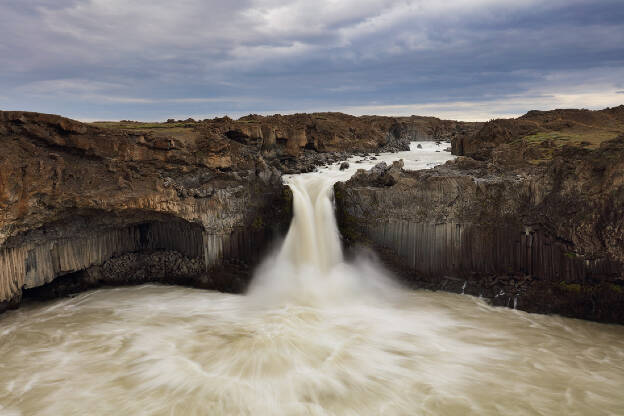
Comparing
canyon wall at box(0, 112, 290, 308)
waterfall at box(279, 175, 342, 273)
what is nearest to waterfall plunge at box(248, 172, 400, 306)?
waterfall at box(279, 175, 342, 273)

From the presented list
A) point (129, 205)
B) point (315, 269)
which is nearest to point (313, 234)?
point (315, 269)

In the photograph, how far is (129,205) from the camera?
13.1m

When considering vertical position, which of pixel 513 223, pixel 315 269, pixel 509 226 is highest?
pixel 513 223

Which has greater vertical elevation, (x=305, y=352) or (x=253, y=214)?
(x=253, y=214)

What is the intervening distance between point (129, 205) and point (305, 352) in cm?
754

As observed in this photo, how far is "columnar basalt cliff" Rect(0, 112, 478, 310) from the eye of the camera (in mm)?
11812

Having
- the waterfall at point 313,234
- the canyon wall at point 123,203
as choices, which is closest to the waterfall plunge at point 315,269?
the waterfall at point 313,234

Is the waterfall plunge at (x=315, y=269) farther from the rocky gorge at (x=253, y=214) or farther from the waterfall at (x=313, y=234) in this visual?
the rocky gorge at (x=253, y=214)

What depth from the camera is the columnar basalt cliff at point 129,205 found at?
38.8ft

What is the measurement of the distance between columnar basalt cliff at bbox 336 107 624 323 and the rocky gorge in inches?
1.5

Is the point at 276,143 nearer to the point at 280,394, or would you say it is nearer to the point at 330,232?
the point at 330,232

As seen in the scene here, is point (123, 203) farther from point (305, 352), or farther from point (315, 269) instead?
point (305, 352)

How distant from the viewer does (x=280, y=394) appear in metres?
8.39

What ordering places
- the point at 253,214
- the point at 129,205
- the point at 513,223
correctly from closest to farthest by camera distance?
the point at 129,205
the point at 513,223
the point at 253,214
